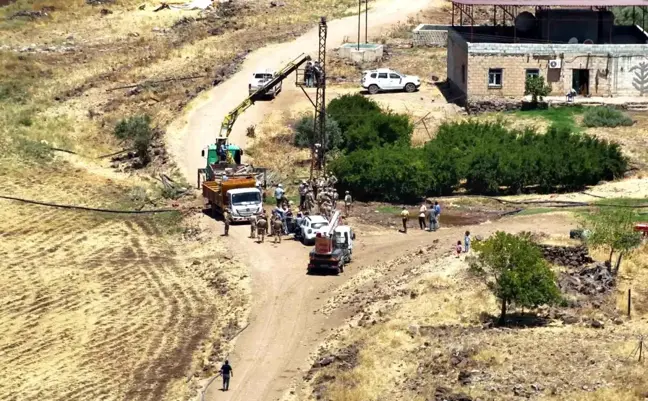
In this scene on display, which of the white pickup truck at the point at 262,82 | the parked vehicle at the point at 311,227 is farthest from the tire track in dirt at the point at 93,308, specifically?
the white pickup truck at the point at 262,82

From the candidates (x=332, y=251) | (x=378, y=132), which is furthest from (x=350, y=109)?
(x=332, y=251)

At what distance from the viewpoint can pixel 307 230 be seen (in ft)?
198

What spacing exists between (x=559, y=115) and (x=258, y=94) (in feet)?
53.6

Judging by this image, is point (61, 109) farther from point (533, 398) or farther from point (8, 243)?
point (533, 398)

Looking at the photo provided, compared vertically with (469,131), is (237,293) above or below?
below

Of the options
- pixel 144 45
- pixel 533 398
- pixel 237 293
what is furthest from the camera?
pixel 144 45

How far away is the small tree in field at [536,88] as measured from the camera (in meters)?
77.9

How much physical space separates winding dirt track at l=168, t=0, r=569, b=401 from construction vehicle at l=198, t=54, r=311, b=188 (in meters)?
0.80

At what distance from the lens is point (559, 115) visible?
77500 mm

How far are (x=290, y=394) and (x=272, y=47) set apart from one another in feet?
181

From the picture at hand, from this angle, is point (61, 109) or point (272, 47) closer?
point (61, 109)

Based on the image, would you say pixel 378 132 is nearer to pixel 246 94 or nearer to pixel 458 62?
pixel 458 62

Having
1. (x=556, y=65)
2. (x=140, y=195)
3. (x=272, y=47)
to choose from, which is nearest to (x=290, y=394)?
(x=140, y=195)

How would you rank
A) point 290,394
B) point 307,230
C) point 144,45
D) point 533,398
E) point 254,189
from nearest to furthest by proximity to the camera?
point 533,398, point 290,394, point 307,230, point 254,189, point 144,45
